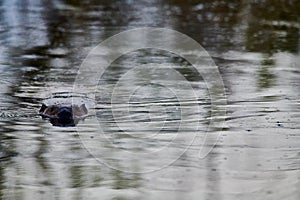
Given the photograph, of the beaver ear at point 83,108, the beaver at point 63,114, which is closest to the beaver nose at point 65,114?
the beaver at point 63,114

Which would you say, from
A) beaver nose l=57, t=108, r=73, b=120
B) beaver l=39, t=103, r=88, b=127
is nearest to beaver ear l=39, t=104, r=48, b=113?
beaver l=39, t=103, r=88, b=127

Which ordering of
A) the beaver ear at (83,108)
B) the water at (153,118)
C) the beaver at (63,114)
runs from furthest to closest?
the beaver ear at (83,108)
the beaver at (63,114)
the water at (153,118)

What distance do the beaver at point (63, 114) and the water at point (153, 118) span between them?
0.09 metres

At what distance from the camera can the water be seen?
413cm

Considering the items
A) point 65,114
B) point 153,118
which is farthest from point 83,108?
point 153,118

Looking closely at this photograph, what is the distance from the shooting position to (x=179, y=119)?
529cm

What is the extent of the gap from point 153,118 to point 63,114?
55 centimetres

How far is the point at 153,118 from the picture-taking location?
530 centimetres

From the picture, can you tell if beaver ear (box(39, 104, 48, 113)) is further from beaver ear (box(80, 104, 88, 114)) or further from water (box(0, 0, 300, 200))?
beaver ear (box(80, 104, 88, 114))

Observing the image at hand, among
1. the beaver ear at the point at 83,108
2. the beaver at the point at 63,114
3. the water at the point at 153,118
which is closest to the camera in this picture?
the water at the point at 153,118

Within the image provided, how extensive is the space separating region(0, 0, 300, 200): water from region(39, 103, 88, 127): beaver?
0.09 metres

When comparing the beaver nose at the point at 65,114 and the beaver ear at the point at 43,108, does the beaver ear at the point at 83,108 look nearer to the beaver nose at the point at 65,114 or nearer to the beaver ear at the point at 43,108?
the beaver nose at the point at 65,114

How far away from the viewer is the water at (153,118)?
413 centimetres

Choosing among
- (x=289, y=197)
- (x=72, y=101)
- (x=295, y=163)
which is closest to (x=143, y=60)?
(x=72, y=101)
